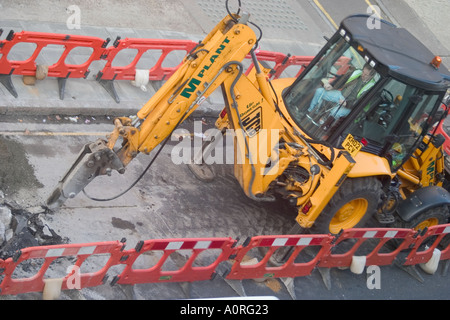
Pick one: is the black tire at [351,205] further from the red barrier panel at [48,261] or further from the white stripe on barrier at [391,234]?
the red barrier panel at [48,261]

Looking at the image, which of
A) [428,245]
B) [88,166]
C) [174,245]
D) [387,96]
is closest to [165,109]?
[88,166]

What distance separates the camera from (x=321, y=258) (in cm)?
1057

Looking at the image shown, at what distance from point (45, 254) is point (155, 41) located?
20.0 ft

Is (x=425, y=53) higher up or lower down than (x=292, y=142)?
higher up

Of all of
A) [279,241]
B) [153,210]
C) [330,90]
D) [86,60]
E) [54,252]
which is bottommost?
[86,60]

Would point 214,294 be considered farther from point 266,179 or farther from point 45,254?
point 45,254

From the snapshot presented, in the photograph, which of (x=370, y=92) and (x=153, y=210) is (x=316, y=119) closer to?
(x=370, y=92)

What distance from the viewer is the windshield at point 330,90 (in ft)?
33.2

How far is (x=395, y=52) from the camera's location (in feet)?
33.8

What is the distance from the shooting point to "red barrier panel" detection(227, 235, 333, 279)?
9.75 metres

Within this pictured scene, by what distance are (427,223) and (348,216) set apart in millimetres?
1700

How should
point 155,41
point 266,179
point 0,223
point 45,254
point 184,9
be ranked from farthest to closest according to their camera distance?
point 184,9
point 155,41
point 266,179
point 0,223
point 45,254

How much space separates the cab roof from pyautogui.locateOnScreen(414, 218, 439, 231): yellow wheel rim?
256 centimetres

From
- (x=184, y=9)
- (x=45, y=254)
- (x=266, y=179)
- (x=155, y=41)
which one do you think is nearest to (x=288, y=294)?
(x=266, y=179)
